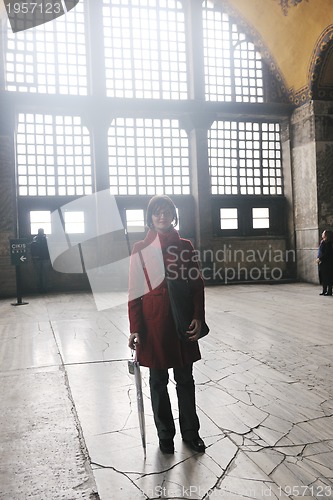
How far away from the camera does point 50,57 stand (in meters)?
13.0

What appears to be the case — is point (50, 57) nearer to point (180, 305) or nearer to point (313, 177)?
point (313, 177)

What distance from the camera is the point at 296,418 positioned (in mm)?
3197

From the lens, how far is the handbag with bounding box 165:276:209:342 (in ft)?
8.75

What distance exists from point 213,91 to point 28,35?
5.81m

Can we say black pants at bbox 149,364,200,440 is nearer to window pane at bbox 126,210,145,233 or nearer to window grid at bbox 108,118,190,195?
window pane at bbox 126,210,145,233

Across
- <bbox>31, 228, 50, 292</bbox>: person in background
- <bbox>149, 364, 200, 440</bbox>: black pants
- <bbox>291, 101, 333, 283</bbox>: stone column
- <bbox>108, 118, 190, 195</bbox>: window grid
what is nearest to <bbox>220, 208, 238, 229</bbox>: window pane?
<bbox>108, 118, 190, 195</bbox>: window grid

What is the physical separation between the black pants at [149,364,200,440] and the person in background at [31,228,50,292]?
33.5ft

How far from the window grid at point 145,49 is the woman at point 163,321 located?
11.7 m

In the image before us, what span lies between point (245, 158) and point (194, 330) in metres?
12.4

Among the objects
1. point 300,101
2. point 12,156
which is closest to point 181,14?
point 300,101

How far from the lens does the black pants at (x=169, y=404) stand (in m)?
2.75

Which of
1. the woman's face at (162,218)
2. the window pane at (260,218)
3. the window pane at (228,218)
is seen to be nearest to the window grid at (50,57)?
the window pane at (228,218)

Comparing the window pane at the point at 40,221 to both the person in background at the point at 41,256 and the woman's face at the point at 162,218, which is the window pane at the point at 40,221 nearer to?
the person in background at the point at 41,256

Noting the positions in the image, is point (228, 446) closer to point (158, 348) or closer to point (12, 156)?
point (158, 348)
